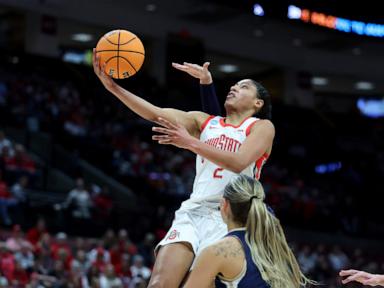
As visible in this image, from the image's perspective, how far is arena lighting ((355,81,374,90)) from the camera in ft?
111

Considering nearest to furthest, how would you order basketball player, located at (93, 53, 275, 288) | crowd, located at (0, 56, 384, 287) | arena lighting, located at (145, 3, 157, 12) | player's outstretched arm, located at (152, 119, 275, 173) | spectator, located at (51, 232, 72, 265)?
player's outstretched arm, located at (152, 119, 275, 173) → basketball player, located at (93, 53, 275, 288) → spectator, located at (51, 232, 72, 265) → crowd, located at (0, 56, 384, 287) → arena lighting, located at (145, 3, 157, 12)

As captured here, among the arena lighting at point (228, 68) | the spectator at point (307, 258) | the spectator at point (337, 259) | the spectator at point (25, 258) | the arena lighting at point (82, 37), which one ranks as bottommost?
the spectator at point (337, 259)

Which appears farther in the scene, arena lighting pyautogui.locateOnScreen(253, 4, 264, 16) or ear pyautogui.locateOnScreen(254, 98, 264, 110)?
arena lighting pyautogui.locateOnScreen(253, 4, 264, 16)

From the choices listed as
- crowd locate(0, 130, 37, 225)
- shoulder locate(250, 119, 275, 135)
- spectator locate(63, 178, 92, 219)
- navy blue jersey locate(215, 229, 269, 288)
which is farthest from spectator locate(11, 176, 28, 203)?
navy blue jersey locate(215, 229, 269, 288)

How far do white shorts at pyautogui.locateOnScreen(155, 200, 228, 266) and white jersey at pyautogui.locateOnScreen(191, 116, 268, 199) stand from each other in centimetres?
12

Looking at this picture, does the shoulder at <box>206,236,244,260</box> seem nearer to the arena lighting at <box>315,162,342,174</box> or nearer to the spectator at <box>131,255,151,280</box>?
the spectator at <box>131,255,151,280</box>

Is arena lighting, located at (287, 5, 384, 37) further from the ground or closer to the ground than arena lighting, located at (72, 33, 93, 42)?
further from the ground

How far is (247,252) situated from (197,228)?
4.28 ft

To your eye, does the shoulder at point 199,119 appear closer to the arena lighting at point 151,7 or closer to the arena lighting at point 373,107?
the arena lighting at point 151,7

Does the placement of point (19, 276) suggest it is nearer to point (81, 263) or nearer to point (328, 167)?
point (81, 263)

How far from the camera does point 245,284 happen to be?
13.8 ft

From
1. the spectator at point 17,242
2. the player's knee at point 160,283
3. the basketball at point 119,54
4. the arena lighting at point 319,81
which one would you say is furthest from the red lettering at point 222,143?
the arena lighting at point 319,81

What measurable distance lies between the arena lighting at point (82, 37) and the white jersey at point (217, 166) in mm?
23076

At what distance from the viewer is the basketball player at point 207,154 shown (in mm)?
5172
